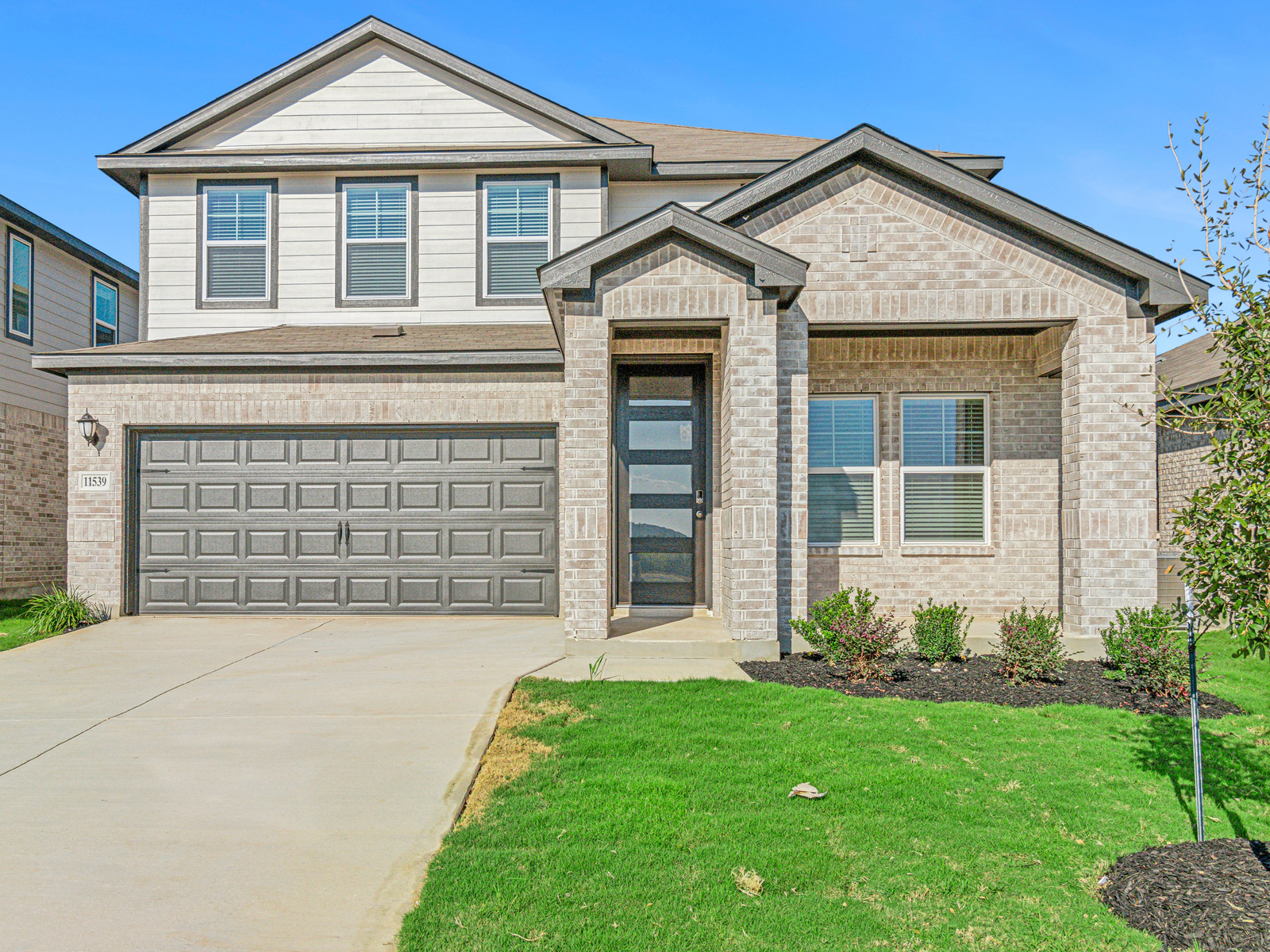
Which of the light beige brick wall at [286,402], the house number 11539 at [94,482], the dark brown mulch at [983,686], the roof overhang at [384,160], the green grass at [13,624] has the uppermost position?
the roof overhang at [384,160]

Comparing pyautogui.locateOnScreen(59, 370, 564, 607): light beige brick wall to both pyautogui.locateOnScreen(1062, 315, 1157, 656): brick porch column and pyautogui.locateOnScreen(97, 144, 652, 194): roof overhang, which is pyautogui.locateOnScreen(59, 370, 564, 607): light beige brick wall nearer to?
pyautogui.locateOnScreen(97, 144, 652, 194): roof overhang

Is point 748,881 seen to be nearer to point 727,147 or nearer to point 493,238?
point 493,238

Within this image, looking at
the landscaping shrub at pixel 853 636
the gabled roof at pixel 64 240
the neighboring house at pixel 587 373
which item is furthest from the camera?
the gabled roof at pixel 64 240

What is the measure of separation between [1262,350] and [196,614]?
437 inches

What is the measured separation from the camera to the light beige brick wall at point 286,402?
10.2m

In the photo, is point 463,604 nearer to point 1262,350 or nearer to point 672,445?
point 672,445

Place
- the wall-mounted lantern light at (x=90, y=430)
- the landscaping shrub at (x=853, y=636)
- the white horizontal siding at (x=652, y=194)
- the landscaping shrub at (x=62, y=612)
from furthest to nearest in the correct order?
1. the white horizontal siding at (x=652, y=194)
2. the wall-mounted lantern light at (x=90, y=430)
3. the landscaping shrub at (x=62, y=612)
4. the landscaping shrub at (x=853, y=636)

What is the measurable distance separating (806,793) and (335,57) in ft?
40.2

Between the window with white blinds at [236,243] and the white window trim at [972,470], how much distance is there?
919 centimetres

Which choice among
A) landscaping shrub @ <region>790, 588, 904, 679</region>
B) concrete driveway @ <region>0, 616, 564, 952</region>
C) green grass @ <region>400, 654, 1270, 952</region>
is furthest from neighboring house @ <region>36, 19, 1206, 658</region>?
green grass @ <region>400, 654, 1270, 952</region>

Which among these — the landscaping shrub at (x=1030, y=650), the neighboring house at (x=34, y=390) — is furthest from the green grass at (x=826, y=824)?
the neighboring house at (x=34, y=390)

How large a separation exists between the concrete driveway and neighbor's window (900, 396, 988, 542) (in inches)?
188

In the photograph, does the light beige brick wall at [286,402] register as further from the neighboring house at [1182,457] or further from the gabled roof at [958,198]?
the neighboring house at [1182,457]

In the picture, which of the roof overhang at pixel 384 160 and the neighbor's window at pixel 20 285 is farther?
the neighbor's window at pixel 20 285
